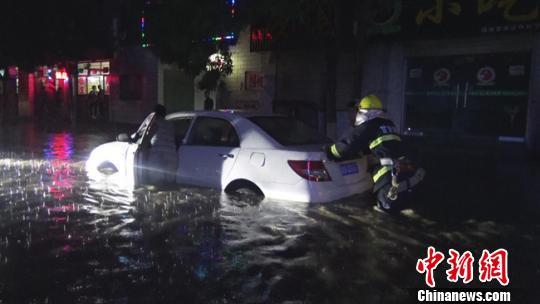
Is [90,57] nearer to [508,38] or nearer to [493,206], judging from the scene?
[508,38]

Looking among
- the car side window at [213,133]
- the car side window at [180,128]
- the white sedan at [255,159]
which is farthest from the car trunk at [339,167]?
the car side window at [180,128]

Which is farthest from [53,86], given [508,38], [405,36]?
[508,38]

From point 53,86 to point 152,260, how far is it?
94.3ft

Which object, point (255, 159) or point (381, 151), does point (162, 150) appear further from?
point (381, 151)

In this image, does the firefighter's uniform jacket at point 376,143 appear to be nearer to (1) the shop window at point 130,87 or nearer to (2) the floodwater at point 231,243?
(2) the floodwater at point 231,243

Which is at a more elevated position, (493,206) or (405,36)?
(405,36)

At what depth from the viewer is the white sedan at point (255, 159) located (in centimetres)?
582

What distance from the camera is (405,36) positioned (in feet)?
47.8

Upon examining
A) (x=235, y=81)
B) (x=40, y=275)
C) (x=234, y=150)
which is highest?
(x=235, y=81)

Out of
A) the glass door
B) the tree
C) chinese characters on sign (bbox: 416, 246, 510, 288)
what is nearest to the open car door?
chinese characters on sign (bbox: 416, 246, 510, 288)

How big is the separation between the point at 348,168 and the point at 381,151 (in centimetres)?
51

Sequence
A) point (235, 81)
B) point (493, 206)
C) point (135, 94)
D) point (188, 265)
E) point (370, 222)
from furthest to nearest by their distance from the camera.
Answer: point (135, 94) < point (235, 81) < point (493, 206) < point (370, 222) < point (188, 265)

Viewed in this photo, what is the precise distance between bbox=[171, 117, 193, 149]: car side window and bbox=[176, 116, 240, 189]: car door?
124 mm

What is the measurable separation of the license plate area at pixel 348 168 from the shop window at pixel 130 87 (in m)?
19.6
